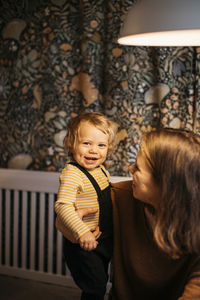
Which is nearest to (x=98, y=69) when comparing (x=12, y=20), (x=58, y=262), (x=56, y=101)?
(x=56, y=101)

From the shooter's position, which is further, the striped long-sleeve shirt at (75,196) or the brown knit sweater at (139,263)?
the striped long-sleeve shirt at (75,196)

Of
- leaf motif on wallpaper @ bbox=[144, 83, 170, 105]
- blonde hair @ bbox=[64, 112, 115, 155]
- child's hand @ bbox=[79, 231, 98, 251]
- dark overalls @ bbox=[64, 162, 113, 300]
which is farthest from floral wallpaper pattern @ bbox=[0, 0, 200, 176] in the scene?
child's hand @ bbox=[79, 231, 98, 251]

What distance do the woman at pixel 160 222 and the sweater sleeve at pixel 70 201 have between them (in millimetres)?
134

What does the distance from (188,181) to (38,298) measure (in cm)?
165

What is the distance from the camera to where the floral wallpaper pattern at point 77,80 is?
83.4 inches

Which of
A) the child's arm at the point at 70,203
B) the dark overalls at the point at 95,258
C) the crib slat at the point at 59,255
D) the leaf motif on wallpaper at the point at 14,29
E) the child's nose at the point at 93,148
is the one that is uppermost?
the leaf motif on wallpaper at the point at 14,29

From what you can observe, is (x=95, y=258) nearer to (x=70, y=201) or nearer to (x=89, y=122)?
(x=70, y=201)

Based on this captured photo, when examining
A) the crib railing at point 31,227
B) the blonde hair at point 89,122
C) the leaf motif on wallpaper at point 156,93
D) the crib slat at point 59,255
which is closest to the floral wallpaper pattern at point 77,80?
the leaf motif on wallpaper at point 156,93

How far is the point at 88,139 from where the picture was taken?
1367 mm

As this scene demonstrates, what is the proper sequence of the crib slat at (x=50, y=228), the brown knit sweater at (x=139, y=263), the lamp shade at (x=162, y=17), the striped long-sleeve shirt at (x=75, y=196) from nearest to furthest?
the lamp shade at (x=162, y=17)
the brown knit sweater at (x=139, y=263)
the striped long-sleeve shirt at (x=75, y=196)
the crib slat at (x=50, y=228)

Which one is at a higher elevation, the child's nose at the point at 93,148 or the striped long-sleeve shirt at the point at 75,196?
the child's nose at the point at 93,148

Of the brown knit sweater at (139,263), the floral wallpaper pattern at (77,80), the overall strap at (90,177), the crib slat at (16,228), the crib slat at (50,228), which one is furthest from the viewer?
the crib slat at (16,228)

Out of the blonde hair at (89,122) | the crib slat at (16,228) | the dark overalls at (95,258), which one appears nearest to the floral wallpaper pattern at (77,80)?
the crib slat at (16,228)

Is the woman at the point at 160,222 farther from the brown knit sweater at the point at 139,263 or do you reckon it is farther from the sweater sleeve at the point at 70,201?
the sweater sleeve at the point at 70,201
